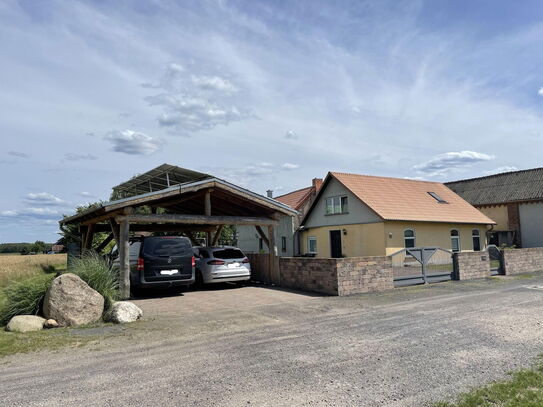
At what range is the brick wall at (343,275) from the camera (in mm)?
12586

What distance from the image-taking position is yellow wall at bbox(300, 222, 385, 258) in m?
24.9

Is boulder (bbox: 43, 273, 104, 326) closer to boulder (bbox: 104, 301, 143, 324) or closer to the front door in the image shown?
boulder (bbox: 104, 301, 143, 324)

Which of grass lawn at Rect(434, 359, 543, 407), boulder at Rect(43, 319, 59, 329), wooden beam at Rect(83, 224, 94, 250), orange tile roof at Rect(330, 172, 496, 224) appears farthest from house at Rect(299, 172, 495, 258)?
grass lawn at Rect(434, 359, 543, 407)

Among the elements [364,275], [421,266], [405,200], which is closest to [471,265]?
[421,266]

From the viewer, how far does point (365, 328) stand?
7895 millimetres

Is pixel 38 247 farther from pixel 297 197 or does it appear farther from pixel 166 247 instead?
pixel 166 247

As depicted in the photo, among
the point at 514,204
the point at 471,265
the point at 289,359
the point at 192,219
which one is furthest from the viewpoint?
the point at 514,204

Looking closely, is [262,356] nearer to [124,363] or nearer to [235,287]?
[124,363]

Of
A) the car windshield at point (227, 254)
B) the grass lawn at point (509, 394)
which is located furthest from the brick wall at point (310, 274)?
the grass lawn at point (509, 394)

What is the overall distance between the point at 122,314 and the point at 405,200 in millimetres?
22272

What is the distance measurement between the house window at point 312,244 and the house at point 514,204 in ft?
50.5

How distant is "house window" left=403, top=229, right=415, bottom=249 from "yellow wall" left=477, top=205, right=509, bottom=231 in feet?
44.9

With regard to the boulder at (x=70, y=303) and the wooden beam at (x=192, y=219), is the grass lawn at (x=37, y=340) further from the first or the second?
the wooden beam at (x=192, y=219)

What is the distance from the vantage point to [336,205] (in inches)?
1121
